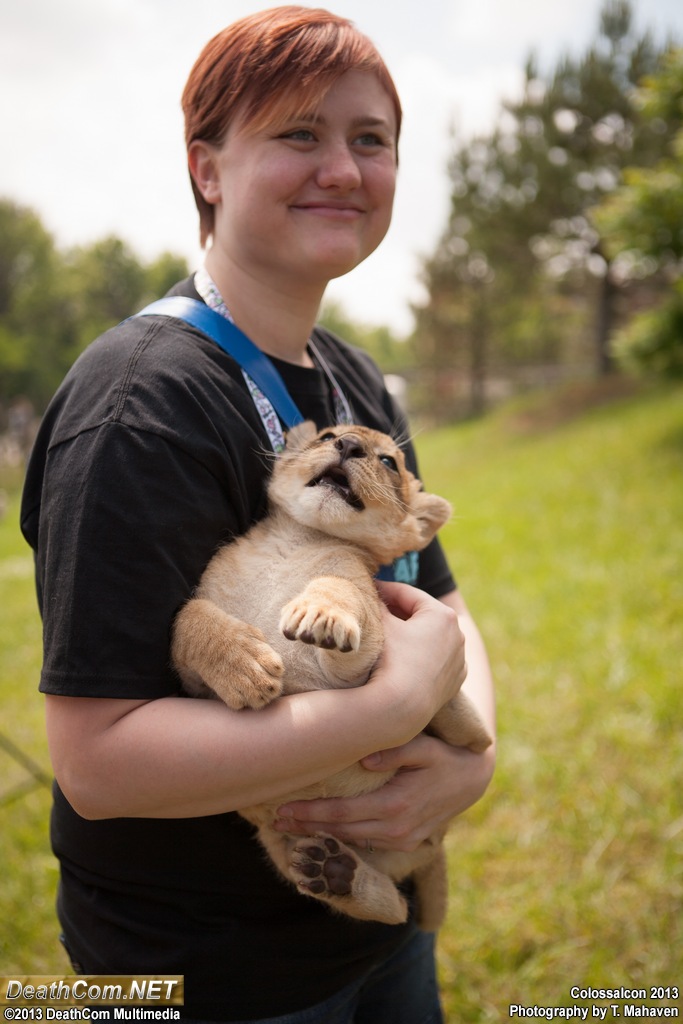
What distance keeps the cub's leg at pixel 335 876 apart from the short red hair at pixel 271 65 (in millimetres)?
1998

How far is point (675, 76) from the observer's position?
38.7ft

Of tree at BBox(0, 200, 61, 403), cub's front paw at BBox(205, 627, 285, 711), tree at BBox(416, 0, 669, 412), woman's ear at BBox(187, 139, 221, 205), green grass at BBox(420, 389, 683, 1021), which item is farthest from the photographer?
tree at BBox(416, 0, 669, 412)

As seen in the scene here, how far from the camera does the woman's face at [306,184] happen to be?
2.06 metres

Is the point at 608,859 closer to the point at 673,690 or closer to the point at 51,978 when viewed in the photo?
the point at 673,690

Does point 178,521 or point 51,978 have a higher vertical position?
point 178,521

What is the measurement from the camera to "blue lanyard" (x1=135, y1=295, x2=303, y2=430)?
201 centimetres

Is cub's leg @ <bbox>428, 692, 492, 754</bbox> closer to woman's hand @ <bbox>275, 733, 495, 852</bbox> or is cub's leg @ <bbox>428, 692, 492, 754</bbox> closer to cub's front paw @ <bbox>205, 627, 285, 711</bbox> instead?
woman's hand @ <bbox>275, 733, 495, 852</bbox>

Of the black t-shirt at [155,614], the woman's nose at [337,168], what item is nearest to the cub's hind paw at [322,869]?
the black t-shirt at [155,614]

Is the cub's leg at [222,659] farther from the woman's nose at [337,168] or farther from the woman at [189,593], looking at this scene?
the woman's nose at [337,168]

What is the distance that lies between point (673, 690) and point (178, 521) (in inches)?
214

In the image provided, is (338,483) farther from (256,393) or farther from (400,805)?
(400,805)

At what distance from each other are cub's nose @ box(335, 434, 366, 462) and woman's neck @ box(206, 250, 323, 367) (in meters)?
0.29

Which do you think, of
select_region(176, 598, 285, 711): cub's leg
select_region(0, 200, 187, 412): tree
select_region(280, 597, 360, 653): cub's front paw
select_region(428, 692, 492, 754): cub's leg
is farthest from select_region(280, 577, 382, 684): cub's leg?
select_region(0, 200, 187, 412): tree

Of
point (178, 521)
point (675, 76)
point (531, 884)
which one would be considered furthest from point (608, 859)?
point (675, 76)
